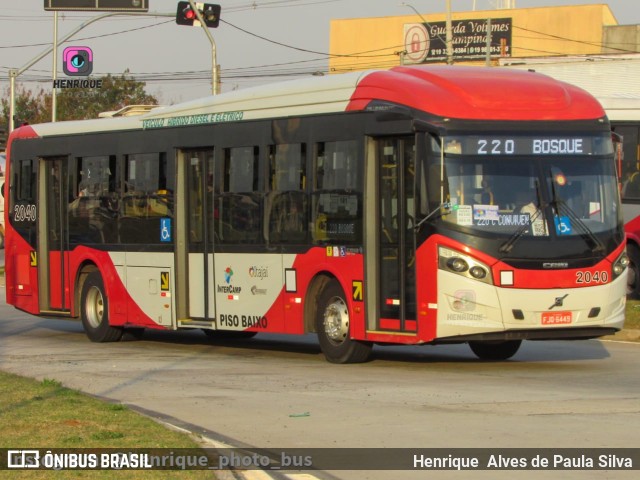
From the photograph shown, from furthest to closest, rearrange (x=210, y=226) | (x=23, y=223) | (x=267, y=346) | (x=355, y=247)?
(x=23, y=223), (x=267, y=346), (x=210, y=226), (x=355, y=247)

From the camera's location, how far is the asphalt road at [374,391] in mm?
10602

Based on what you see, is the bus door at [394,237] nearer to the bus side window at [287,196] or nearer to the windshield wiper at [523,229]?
the windshield wiper at [523,229]

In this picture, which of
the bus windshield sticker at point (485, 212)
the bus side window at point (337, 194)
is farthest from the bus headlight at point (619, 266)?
the bus side window at point (337, 194)

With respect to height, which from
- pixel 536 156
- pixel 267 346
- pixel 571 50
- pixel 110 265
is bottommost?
pixel 267 346

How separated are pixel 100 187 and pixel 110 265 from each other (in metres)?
1.32

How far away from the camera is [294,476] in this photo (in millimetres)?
9016

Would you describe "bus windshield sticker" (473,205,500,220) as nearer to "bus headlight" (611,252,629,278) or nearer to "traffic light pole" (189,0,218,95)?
"bus headlight" (611,252,629,278)

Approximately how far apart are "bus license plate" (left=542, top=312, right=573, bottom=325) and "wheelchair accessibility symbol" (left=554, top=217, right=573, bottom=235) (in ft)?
3.05

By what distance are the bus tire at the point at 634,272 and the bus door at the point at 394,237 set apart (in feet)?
33.0

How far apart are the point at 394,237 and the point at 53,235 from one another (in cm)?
868

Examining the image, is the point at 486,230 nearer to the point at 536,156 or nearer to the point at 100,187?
the point at 536,156

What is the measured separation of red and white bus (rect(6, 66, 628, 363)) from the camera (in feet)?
48.6

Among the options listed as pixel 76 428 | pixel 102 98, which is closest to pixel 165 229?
pixel 76 428

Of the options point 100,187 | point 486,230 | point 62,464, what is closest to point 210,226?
point 100,187
